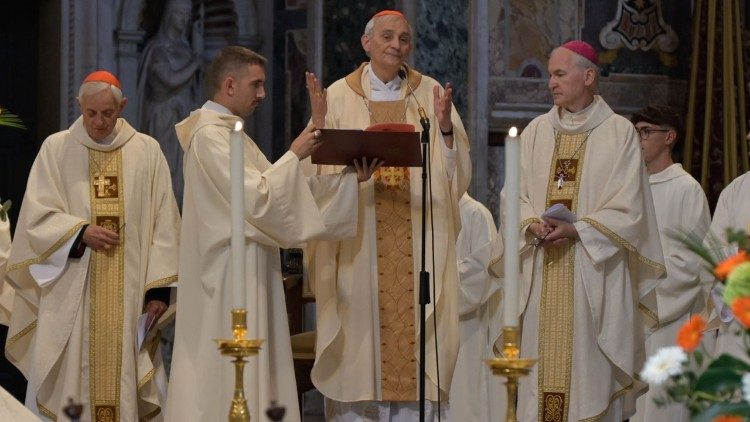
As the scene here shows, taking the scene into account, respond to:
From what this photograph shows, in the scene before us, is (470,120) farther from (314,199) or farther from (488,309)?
(314,199)

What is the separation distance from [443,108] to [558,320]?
1.04 metres

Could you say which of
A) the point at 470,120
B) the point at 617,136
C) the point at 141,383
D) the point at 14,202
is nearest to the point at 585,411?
the point at 617,136

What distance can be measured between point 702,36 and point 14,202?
455 cm

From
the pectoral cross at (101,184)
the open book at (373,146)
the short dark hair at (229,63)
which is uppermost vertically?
the short dark hair at (229,63)

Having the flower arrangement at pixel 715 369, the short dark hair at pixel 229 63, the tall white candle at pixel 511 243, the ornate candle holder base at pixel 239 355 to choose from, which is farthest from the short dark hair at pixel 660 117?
the flower arrangement at pixel 715 369

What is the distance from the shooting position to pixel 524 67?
9766 millimetres

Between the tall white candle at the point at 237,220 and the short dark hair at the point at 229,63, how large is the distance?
2296 mm

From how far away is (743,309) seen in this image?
2695 mm

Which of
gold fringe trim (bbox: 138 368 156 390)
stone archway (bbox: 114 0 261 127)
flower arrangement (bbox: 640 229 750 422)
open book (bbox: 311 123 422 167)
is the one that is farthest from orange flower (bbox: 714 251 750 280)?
stone archway (bbox: 114 0 261 127)

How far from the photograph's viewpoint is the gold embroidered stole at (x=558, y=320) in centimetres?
648

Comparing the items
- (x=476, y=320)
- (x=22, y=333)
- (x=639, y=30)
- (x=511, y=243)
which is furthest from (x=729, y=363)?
(x=639, y=30)

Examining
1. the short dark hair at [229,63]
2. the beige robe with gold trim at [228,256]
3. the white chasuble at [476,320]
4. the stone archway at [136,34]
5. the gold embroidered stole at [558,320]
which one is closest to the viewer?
the beige robe with gold trim at [228,256]

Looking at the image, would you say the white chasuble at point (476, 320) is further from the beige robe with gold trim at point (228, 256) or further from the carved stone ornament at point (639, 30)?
the beige robe with gold trim at point (228, 256)

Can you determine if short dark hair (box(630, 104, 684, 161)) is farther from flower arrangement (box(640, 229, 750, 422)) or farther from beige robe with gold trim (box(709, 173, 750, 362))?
flower arrangement (box(640, 229, 750, 422))
